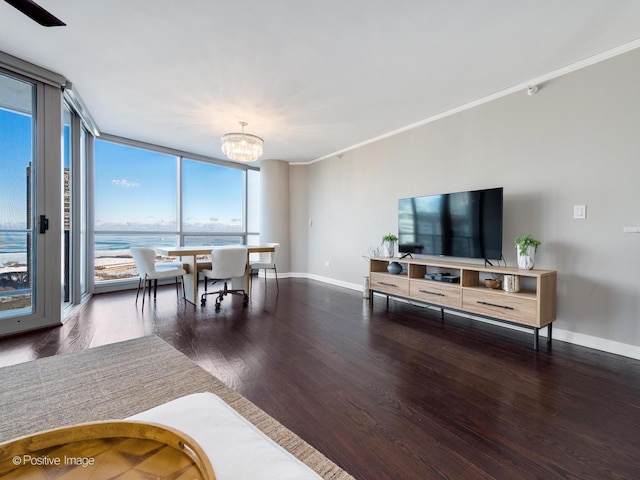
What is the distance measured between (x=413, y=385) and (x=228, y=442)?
1.45 meters

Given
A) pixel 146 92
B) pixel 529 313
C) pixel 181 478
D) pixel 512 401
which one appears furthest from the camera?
pixel 146 92

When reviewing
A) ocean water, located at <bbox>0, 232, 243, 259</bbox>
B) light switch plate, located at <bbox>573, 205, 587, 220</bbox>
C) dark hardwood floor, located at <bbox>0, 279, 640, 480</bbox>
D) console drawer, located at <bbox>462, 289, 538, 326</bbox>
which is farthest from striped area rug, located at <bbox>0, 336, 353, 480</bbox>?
light switch plate, located at <bbox>573, 205, 587, 220</bbox>

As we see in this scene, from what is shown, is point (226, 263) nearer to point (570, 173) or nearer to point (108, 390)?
point (108, 390)

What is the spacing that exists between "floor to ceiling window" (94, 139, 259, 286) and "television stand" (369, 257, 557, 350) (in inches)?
146

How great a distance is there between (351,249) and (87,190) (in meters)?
4.23

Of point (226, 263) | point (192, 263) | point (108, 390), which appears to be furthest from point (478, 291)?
point (192, 263)

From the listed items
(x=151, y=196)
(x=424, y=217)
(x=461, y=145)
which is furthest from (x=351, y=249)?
(x=151, y=196)

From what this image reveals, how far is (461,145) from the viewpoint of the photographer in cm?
340

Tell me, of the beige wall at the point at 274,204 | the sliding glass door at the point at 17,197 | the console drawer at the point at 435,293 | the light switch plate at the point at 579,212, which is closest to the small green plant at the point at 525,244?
the light switch plate at the point at 579,212

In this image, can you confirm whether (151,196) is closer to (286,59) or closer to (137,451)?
(286,59)

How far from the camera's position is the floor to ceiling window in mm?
4582

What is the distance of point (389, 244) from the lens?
394 cm

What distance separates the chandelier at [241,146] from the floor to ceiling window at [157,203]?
2.20 meters

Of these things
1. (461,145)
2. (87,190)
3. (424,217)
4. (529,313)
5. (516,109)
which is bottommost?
(529,313)
